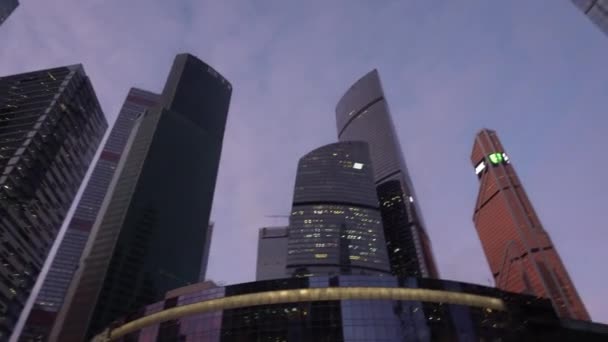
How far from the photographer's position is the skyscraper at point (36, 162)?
A: 130m

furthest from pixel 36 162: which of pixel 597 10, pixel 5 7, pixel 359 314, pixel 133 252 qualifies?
pixel 597 10

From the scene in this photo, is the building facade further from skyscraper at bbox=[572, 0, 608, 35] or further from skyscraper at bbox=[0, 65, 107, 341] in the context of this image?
skyscraper at bbox=[0, 65, 107, 341]

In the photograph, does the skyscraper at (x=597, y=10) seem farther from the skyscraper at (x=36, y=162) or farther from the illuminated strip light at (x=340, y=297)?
the skyscraper at (x=36, y=162)

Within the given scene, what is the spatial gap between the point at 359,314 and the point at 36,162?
135078mm

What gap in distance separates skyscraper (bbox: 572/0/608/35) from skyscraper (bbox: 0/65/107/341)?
156922mm

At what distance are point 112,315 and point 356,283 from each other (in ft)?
417

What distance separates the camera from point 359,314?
62.6 m

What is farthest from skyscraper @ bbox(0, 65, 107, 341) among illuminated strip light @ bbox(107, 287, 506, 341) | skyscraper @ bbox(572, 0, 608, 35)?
skyscraper @ bbox(572, 0, 608, 35)

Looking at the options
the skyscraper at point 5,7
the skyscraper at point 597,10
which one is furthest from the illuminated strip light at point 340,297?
the skyscraper at point 5,7

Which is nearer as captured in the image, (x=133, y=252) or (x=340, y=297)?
(x=340, y=297)

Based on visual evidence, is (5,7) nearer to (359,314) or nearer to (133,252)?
(133,252)

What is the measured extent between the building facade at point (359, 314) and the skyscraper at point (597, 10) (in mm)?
46944

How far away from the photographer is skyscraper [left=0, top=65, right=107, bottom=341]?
5098 inches

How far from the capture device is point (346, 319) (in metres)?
62.1
